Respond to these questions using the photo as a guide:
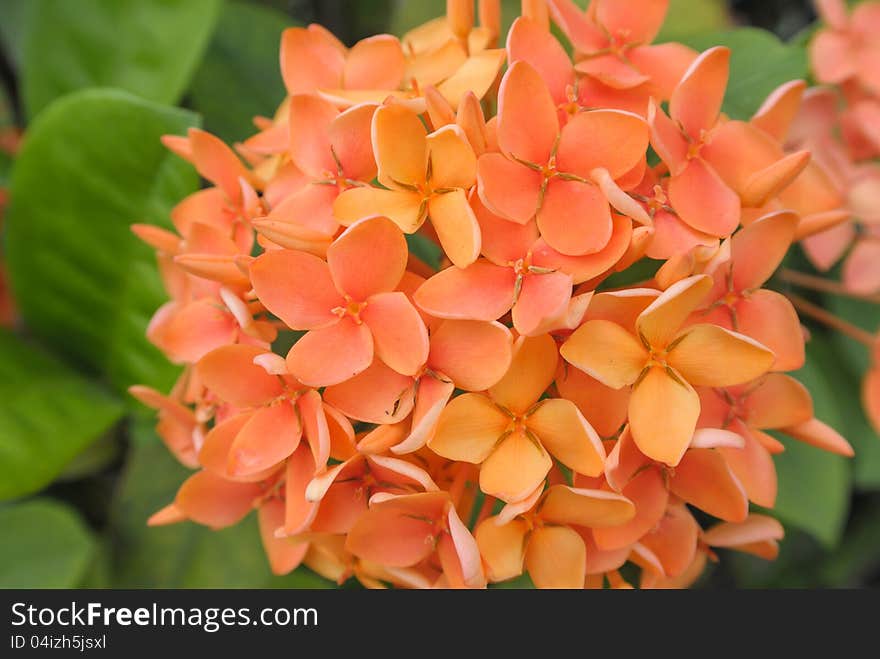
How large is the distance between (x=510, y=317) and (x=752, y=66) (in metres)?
Answer: 0.35

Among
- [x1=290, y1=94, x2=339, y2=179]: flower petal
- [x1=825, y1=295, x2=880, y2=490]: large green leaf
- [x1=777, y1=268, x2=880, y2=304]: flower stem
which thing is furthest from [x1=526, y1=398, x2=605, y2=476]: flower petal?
[x1=825, y1=295, x2=880, y2=490]: large green leaf

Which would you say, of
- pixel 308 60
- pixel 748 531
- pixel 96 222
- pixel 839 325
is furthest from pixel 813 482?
pixel 96 222

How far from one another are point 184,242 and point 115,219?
23 centimetres

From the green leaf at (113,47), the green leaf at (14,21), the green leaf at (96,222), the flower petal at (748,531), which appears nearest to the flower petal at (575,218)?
the flower petal at (748,531)

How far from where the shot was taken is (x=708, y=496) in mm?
522

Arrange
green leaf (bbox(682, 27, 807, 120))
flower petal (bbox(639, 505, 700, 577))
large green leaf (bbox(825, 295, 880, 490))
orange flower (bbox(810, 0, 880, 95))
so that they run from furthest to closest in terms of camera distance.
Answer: large green leaf (bbox(825, 295, 880, 490)), orange flower (bbox(810, 0, 880, 95)), green leaf (bbox(682, 27, 807, 120)), flower petal (bbox(639, 505, 700, 577))

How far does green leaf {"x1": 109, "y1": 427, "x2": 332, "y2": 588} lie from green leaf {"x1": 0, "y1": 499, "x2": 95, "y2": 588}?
0.04 metres

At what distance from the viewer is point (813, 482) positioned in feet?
2.59

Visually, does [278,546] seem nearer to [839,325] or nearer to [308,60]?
[308,60]

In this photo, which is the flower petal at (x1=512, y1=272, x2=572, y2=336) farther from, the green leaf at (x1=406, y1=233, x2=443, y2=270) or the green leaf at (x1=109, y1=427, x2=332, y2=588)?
the green leaf at (x1=109, y1=427, x2=332, y2=588)

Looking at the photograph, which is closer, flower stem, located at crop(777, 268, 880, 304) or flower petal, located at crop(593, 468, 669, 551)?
flower petal, located at crop(593, 468, 669, 551)

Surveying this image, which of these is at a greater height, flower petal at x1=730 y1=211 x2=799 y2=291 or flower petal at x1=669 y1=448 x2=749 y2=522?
flower petal at x1=730 y1=211 x2=799 y2=291

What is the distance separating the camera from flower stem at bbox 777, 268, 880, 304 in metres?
0.85

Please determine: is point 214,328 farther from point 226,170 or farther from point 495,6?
point 495,6
